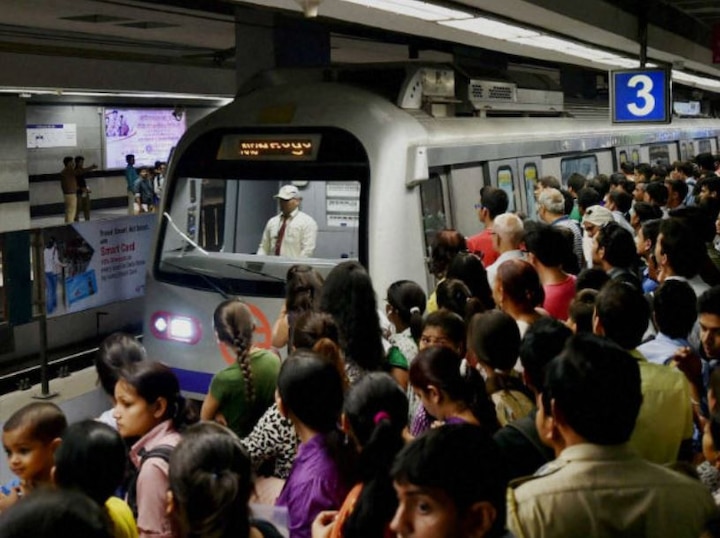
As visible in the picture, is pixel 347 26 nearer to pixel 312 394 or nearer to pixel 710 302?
pixel 710 302

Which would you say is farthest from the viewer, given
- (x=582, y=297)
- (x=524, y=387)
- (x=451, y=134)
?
(x=451, y=134)

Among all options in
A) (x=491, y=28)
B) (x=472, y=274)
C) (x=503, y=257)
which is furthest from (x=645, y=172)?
(x=472, y=274)

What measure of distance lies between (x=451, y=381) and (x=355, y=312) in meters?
1.16

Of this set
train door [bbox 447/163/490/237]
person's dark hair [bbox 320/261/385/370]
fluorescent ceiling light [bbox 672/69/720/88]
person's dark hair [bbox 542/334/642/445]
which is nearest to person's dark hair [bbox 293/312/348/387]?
person's dark hair [bbox 320/261/385/370]

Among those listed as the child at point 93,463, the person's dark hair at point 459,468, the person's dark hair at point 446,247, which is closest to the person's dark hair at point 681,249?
the person's dark hair at point 446,247

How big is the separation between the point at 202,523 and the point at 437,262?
351cm

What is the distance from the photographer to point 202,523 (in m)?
2.48

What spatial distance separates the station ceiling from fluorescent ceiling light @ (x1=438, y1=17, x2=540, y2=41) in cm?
11

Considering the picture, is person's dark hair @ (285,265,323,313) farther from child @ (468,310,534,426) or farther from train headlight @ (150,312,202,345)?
train headlight @ (150,312,202,345)

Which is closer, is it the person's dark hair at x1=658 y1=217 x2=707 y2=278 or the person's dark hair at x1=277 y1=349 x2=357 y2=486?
the person's dark hair at x1=277 y1=349 x2=357 y2=486

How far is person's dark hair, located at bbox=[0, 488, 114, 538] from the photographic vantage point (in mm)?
2109

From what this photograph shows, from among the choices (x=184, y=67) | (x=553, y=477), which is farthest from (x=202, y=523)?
(x=184, y=67)

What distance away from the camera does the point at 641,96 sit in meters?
11.1

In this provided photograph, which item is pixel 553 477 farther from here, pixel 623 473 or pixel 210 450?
pixel 210 450
